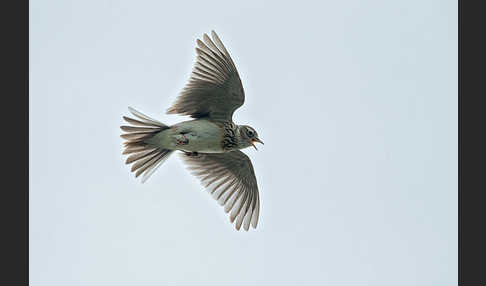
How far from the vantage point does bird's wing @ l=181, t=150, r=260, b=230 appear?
9.57 metres

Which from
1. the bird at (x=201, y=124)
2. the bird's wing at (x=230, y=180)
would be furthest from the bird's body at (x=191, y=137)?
the bird's wing at (x=230, y=180)

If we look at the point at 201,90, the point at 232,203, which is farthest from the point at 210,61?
the point at 232,203

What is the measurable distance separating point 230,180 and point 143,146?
1357 millimetres

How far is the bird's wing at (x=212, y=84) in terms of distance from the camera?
28.8 feet

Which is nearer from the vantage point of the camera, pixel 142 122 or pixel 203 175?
pixel 142 122

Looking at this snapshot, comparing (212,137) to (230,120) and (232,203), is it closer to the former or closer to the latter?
(230,120)

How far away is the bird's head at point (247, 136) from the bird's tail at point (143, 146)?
2.84 feet

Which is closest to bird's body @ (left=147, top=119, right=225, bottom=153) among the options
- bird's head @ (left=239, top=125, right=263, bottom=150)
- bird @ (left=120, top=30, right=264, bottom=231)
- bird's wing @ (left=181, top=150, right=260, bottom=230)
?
bird @ (left=120, top=30, right=264, bottom=231)

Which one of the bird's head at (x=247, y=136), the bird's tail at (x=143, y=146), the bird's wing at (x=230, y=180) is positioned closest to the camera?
the bird's tail at (x=143, y=146)

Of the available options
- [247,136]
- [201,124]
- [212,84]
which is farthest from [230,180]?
[212,84]

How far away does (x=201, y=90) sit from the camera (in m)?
8.88

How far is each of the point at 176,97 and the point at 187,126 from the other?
0.42m

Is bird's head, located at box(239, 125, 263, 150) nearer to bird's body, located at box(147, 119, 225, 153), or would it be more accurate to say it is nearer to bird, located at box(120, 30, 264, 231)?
bird, located at box(120, 30, 264, 231)

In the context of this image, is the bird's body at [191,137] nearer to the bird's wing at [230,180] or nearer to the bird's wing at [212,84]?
the bird's wing at [212,84]
